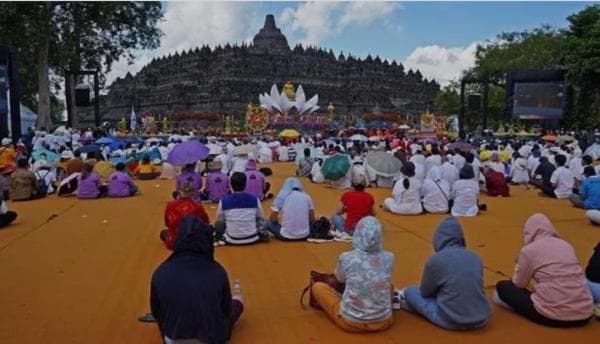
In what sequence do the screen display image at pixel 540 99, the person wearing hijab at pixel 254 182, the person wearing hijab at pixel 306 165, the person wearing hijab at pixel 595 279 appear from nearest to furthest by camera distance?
1. the person wearing hijab at pixel 595 279
2. the person wearing hijab at pixel 254 182
3. the person wearing hijab at pixel 306 165
4. the screen display image at pixel 540 99

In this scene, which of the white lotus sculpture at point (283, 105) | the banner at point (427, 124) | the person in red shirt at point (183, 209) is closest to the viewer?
the person in red shirt at point (183, 209)

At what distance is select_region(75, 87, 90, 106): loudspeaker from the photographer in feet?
85.7

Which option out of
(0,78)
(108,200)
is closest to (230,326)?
(108,200)

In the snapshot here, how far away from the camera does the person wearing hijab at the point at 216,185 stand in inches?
445

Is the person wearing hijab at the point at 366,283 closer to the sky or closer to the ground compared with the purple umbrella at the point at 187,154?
closer to the ground

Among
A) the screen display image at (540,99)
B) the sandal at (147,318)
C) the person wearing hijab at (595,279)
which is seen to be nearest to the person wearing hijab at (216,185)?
the sandal at (147,318)

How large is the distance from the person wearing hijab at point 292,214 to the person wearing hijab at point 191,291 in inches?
149

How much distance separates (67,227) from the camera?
30.8 feet

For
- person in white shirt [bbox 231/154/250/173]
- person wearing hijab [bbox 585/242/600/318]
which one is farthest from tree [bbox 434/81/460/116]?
person wearing hijab [bbox 585/242/600/318]

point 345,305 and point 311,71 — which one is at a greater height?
point 311,71

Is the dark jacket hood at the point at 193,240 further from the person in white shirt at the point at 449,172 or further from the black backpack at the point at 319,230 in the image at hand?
the person in white shirt at the point at 449,172

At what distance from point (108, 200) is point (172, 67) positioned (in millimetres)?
47327

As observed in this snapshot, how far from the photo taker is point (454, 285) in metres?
4.59

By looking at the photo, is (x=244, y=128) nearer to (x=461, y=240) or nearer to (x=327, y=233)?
(x=327, y=233)
